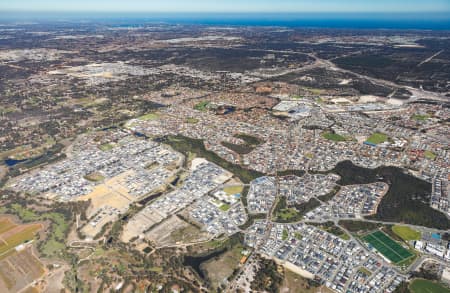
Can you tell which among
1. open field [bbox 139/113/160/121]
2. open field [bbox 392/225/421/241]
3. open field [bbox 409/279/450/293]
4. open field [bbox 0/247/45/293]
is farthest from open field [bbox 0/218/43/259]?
open field [bbox 392/225/421/241]

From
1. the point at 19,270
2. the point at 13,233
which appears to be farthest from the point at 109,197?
the point at 19,270

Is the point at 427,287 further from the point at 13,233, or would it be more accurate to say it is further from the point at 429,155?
the point at 13,233

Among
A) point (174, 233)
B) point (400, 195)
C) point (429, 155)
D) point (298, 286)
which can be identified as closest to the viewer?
point (298, 286)

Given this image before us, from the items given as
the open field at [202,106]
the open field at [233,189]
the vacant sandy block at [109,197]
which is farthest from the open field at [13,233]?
the open field at [202,106]

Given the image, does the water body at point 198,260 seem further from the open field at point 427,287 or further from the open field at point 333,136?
the open field at point 333,136

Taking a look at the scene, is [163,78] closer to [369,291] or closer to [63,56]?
[63,56]

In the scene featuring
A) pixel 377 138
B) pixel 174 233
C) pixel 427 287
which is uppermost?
pixel 377 138

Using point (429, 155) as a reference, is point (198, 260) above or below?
below
